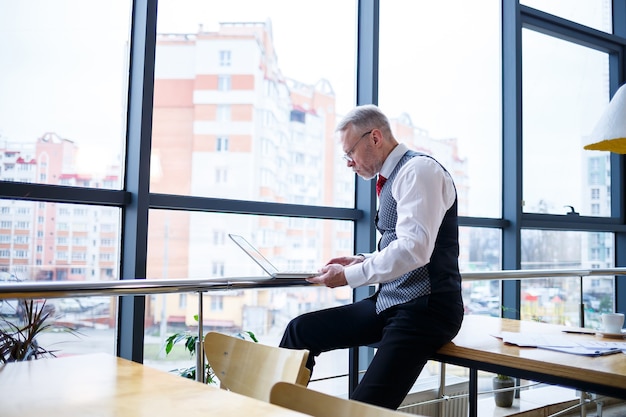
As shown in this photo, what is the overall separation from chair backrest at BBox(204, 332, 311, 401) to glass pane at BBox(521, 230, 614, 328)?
3.39 meters

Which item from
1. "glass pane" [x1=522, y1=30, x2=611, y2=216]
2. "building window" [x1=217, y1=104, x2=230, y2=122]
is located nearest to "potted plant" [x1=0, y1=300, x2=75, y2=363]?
"building window" [x1=217, y1=104, x2=230, y2=122]

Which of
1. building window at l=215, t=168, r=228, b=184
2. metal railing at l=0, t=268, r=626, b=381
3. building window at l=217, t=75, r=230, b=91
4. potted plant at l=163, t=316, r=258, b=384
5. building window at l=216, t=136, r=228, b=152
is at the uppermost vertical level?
building window at l=217, t=75, r=230, b=91

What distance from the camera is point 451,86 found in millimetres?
4426

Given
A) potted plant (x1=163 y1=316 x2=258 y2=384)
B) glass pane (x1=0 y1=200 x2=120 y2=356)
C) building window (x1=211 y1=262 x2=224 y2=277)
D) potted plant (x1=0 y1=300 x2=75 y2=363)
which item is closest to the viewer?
potted plant (x1=0 y1=300 x2=75 y2=363)

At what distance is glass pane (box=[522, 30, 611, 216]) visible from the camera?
488cm

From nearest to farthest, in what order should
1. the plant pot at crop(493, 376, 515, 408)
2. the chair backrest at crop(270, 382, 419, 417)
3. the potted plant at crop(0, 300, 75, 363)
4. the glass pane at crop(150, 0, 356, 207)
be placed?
the chair backrest at crop(270, 382, 419, 417), the potted plant at crop(0, 300, 75, 363), the glass pane at crop(150, 0, 356, 207), the plant pot at crop(493, 376, 515, 408)

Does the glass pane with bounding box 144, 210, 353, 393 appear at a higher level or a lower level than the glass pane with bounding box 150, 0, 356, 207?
lower

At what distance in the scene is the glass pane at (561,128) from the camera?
4.88m

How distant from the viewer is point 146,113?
2879mm

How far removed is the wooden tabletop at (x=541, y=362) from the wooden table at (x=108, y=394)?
0.99 m

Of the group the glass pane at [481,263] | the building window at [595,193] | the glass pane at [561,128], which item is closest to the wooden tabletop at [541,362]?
the glass pane at [481,263]

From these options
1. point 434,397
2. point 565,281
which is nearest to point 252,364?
point 434,397

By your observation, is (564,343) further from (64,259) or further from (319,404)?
(64,259)

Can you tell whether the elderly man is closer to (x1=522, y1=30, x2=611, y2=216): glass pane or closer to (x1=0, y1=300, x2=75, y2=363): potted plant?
(x1=0, y1=300, x2=75, y2=363): potted plant
